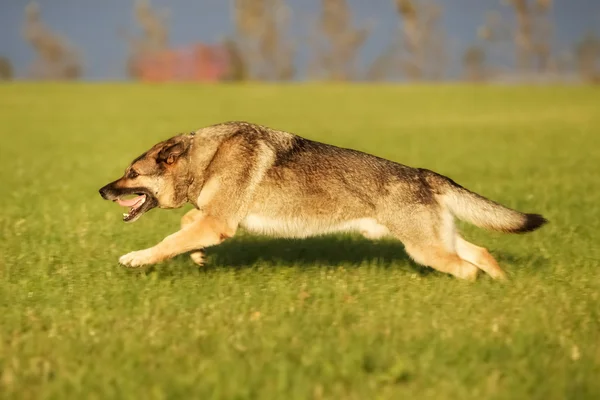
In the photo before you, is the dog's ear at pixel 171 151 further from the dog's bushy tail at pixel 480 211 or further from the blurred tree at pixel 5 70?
the blurred tree at pixel 5 70

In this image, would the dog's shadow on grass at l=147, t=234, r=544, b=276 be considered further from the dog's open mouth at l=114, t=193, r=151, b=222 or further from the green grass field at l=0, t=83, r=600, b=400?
the dog's open mouth at l=114, t=193, r=151, b=222

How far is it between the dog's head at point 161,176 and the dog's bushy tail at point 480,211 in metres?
2.42

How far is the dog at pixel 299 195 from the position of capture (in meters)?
7.02

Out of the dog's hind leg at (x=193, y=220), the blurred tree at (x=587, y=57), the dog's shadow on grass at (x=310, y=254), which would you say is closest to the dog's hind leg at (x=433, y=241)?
the dog's shadow on grass at (x=310, y=254)

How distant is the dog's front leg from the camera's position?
679cm

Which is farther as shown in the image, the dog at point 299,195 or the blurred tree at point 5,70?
the blurred tree at point 5,70

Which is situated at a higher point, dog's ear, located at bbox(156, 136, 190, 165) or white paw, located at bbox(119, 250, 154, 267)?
dog's ear, located at bbox(156, 136, 190, 165)

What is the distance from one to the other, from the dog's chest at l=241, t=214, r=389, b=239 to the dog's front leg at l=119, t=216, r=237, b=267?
29 cm

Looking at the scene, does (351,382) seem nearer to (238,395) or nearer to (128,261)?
(238,395)

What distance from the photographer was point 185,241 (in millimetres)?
6820

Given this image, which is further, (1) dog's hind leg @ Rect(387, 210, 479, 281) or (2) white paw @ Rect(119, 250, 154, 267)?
(1) dog's hind leg @ Rect(387, 210, 479, 281)

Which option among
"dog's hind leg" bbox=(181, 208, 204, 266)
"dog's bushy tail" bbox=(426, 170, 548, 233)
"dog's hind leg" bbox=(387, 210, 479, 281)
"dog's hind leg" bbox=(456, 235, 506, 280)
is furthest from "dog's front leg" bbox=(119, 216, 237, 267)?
"dog's hind leg" bbox=(456, 235, 506, 280)

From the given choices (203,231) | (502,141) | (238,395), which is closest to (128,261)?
(203,231)

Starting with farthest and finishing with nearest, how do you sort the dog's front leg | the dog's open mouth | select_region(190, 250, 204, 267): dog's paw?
1. select_region(190, 250, 204, 267): dog's paw
2. the dog's open mouth
3. the dog's front leg
